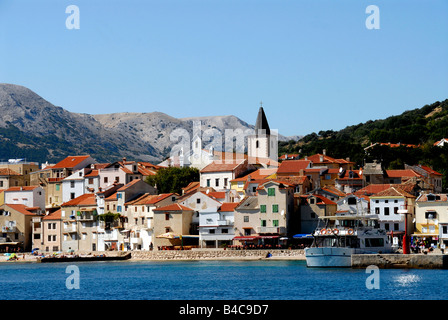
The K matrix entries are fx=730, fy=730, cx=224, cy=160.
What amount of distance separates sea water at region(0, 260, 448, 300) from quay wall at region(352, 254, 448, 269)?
2.77 feet

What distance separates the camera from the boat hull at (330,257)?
51.2 m

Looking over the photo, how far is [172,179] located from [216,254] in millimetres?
25762

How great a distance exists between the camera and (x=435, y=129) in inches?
4798

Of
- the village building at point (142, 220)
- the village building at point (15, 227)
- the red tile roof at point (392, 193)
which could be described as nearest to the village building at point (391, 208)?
the red tile roof at point (392, 193)

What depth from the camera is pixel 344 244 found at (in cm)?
5253

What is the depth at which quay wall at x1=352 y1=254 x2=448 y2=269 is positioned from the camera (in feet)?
160

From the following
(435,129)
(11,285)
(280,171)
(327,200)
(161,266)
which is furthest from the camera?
(435,129)

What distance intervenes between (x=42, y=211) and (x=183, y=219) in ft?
87.0

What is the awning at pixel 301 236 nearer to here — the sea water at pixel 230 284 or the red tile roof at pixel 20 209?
the sea water at pixel 230 284

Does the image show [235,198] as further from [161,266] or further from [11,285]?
[11,285]

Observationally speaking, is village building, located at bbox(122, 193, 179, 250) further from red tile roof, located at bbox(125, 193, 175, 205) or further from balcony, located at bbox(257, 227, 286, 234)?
balcony, located at bbox(257, 227, 286, 234)

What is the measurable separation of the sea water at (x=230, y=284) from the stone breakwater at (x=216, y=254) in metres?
4.20

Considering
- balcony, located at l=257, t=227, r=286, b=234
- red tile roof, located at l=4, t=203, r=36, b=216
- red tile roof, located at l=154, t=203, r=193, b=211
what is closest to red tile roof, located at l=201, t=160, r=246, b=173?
red tile roof, located at l=154, t=203, r=193, b=211

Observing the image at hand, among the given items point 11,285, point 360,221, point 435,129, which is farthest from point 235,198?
point 435,129
